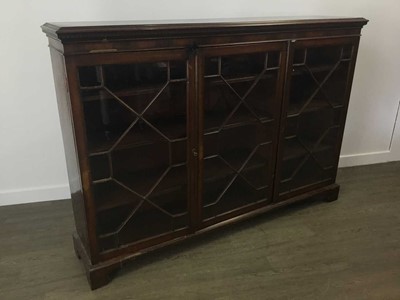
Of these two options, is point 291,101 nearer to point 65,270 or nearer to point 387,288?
point 387,288

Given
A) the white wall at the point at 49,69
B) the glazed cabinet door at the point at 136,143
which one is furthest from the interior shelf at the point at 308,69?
the glazed cabinet door at the point at 136,143

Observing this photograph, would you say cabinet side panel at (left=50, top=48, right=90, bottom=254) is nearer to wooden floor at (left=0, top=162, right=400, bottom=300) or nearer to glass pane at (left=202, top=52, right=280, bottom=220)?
wooden floor at (left=0, top=162, right=400, bottom=300)

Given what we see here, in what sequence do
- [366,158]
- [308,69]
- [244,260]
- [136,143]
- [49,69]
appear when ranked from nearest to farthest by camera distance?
[136,143]
[244,260]
[308,69]
[49,69]
[366,158]

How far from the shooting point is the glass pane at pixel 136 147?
56.8 inches

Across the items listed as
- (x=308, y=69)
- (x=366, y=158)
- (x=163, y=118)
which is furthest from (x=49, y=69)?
(x=366, y=158)

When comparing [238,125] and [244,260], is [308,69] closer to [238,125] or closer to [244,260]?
[238,125]

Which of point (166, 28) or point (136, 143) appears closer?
point (166, 28)

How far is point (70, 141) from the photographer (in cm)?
148

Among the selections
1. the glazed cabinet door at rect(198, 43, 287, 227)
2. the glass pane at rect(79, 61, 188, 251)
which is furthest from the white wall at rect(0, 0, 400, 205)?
the glass pane at rect(79, 61, 188, 251)

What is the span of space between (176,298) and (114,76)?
99 cm

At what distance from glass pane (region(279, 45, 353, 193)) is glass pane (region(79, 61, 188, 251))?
0.68 m

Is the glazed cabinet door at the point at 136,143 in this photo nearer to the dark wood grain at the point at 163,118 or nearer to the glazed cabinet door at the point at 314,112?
the dark wood grain at the point at 163,118

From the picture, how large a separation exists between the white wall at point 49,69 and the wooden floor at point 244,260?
246mm

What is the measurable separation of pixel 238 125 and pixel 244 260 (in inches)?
26.9
